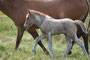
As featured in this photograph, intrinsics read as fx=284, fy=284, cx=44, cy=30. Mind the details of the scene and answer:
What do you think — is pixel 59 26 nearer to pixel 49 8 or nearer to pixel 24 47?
pixel 49 8

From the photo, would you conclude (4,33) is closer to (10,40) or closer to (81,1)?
(10,40)

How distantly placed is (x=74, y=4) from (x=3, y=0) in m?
1.90

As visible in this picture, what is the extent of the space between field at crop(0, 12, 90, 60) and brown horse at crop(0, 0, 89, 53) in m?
0.53

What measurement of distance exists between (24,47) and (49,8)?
53.2 inches

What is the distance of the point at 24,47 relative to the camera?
7996mm

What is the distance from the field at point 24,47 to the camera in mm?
6055

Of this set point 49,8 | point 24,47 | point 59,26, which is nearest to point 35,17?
point 59,26

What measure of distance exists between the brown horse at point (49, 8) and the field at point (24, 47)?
535 millimetres

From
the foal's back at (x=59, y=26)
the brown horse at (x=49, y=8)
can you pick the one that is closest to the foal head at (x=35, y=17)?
the foal's back at (x=59, y=26)

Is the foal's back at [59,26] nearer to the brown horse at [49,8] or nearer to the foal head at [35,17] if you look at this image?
the foal head at [35,17]

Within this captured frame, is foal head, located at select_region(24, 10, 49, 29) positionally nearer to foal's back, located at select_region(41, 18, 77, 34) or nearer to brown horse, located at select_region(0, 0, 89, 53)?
foal's back, located at select_region(41, 18, 77, 34)

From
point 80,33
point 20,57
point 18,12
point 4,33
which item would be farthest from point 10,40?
point 20,57

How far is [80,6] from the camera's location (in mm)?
7469

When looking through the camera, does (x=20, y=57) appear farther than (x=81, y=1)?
No
